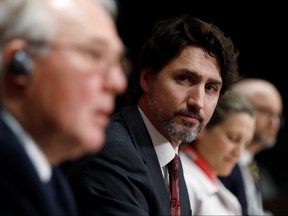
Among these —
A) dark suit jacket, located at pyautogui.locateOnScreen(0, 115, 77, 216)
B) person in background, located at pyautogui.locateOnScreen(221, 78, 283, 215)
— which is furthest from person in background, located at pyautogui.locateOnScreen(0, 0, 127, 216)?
person in background, located at pyautogui.locateOnScreen(221, 78, 283, 215)

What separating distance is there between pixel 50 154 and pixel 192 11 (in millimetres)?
2531

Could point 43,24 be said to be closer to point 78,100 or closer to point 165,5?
point 78,100

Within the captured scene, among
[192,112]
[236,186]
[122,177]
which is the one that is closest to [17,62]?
[122,177]

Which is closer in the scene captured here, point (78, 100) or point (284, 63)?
point (78, 100)

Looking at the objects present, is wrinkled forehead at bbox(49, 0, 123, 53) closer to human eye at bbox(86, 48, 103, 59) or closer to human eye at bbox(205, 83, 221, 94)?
human eye at bbox(86, 48, 103, 59)

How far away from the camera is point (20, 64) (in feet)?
2.82

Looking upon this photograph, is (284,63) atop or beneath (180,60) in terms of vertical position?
beneath

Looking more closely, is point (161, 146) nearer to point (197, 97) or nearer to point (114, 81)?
point (197, 97)

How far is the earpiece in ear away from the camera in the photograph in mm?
860

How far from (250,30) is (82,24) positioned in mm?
2746

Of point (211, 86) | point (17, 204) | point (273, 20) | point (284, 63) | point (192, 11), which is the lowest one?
point (284, 63)

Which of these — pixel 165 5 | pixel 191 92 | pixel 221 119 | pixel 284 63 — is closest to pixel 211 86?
pixel 191 92

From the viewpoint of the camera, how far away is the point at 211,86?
5.13ft

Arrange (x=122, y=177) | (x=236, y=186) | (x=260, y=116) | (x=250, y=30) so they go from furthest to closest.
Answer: (x=250, y=30), (x=260, y=116), (x=236, y=186), (x=122, y=177)
